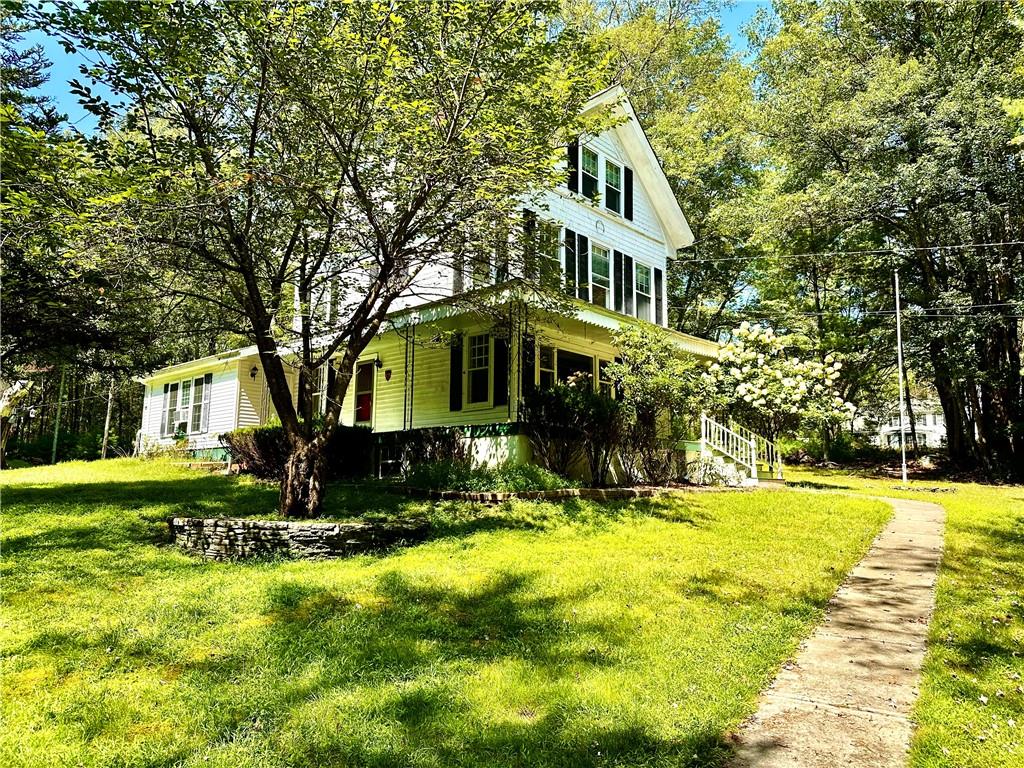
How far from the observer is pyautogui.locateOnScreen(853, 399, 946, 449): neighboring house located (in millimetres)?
30362

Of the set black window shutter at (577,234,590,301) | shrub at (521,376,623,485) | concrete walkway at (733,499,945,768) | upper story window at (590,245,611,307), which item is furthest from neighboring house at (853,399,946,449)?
concrete walkway at (733,499,945,768)

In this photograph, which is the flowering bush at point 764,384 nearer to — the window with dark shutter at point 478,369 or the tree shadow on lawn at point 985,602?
the window with dark shutter at point 478,369

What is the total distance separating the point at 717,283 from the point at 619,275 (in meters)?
15.0

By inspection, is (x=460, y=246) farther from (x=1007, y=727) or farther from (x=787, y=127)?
(x=787, y=127)

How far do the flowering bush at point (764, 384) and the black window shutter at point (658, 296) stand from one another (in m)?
1.81

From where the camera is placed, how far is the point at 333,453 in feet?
43.9

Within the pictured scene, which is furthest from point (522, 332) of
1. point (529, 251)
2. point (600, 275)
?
point (600, 275)

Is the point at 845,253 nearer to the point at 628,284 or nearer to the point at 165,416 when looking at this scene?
the point at 628,284

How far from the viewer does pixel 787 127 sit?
20.4 metres

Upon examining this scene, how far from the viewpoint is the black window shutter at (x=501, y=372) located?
40.5ft

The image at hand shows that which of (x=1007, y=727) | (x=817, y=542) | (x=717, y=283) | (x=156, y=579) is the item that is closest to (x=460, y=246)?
(x=156, y=579)

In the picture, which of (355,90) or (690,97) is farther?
(690,97)

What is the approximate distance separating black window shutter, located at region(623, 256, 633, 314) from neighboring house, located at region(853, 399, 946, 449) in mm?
11178

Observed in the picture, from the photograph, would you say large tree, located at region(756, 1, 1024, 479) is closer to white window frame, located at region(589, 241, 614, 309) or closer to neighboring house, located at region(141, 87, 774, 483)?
neighboring house, located at region(141, 87, 774, 483)
